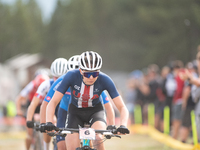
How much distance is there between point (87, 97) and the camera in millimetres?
6086

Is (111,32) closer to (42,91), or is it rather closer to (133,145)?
(133,145)

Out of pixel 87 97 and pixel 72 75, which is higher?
pixel 72 75

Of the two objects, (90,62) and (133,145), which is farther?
(133,145)

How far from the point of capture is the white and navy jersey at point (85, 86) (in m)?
5.88

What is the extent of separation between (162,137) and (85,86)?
336 inches

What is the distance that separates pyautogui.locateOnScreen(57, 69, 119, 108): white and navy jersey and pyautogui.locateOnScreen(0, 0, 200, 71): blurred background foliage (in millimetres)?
18447

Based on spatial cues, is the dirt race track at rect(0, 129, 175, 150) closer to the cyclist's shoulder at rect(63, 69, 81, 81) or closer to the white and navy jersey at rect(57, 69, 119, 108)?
the white and navy jersey at rect(57, 69, 119, 108)

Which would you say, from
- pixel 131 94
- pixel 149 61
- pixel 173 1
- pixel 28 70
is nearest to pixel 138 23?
pixel 149 61

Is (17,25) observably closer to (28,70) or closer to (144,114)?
(28,70)

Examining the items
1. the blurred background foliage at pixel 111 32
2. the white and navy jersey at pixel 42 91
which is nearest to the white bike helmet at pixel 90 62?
the white and navy jersey at pixel 42 91

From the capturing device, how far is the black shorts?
611 centimetres

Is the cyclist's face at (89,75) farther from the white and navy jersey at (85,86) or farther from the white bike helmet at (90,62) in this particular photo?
the white and navy jersey at (85,86)

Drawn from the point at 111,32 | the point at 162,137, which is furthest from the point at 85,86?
the point at 111,32

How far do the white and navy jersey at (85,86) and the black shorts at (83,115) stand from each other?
0.61ft
